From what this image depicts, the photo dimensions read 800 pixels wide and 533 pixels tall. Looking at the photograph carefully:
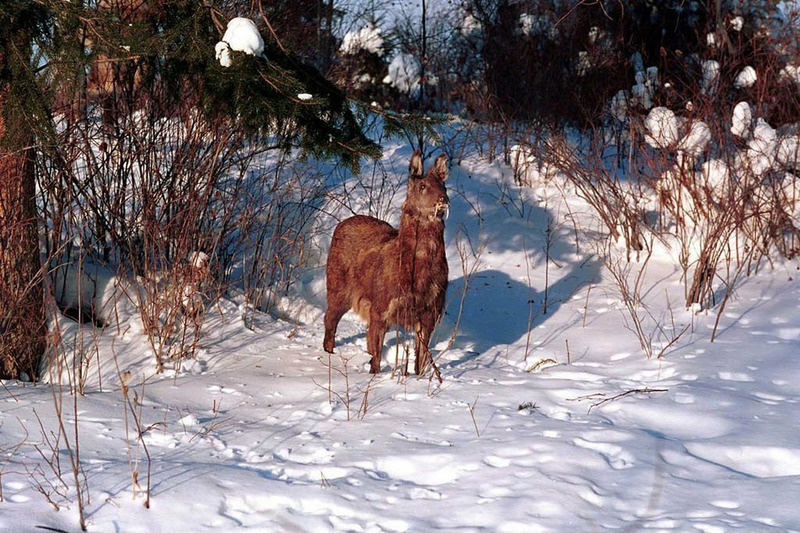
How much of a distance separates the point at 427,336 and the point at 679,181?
3.50m

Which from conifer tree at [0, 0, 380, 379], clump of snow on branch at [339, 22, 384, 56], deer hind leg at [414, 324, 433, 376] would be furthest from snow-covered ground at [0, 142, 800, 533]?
clump of snow on branch at [339, 22, 384, 56]

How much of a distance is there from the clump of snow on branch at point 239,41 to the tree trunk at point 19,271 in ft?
5.11

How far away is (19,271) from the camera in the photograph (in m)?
5.38

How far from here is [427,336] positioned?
571 cm

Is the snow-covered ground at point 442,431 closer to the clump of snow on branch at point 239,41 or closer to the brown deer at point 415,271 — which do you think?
the brown deer at point 415,271

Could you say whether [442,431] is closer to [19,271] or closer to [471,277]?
[19,271]

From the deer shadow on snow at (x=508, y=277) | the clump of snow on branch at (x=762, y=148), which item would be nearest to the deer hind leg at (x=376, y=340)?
the deer shadow on snow at (x=508, y=277)

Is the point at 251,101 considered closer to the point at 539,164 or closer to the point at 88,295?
the point at 88,295

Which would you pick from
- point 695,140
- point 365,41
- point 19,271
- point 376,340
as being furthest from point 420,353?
point 365,41

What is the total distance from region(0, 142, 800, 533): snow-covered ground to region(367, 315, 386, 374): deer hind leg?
0.10 m

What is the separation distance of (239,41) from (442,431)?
228 centimetres

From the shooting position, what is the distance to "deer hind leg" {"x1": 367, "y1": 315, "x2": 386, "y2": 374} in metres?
5.67

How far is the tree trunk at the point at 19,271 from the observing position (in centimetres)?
524

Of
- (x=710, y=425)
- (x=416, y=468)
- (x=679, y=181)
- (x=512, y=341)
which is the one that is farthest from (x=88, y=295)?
(x=679, y=181)
